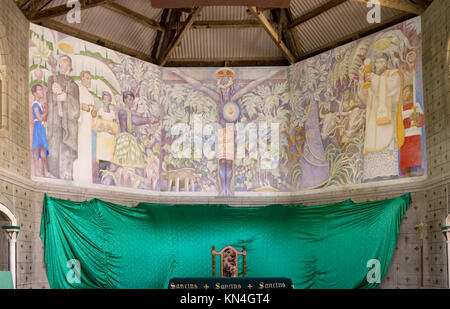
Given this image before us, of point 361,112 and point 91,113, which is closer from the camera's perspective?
point 361,112

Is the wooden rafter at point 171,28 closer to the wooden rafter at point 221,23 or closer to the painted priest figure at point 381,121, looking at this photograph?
the wooden rafter at point 221,23

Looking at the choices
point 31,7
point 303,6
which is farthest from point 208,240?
point 31,7

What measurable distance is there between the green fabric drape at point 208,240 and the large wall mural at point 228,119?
989mm

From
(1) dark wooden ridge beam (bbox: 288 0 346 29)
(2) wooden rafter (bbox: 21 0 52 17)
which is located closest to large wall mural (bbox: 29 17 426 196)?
(2) wooden rafter (bbox: 21 0 52 17)

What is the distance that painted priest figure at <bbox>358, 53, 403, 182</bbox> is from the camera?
1442 cm

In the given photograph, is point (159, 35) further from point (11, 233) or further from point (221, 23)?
point (11, 233)

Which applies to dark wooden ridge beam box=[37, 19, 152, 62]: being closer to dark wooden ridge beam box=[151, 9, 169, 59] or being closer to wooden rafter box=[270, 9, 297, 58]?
dark wooden ridge beam box=[151, 9, 169, 59]

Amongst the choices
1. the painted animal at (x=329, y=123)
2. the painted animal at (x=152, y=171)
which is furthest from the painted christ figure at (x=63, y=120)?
the painted animal at (x=329, y=123)

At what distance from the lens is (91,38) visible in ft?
54.4

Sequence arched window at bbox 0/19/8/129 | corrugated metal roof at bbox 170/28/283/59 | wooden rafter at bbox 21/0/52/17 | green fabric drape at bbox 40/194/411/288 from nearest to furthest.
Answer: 1. arched window at bbox 0/19/8/129
2. green fabric drape at bbox 40/194/411/288
3. wooden rafter at bbox 21/0/52/17
4. corrugated metal roof at bbox 170/28/283/59

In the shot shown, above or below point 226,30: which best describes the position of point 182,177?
below

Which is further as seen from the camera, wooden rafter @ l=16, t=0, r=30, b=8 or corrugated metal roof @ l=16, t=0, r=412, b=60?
corrugated metal roof @ l=16, t=0, r=412, b=60

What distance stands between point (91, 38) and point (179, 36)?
281cm

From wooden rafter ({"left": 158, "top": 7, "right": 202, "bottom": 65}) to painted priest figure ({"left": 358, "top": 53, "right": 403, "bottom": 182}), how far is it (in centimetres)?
541
